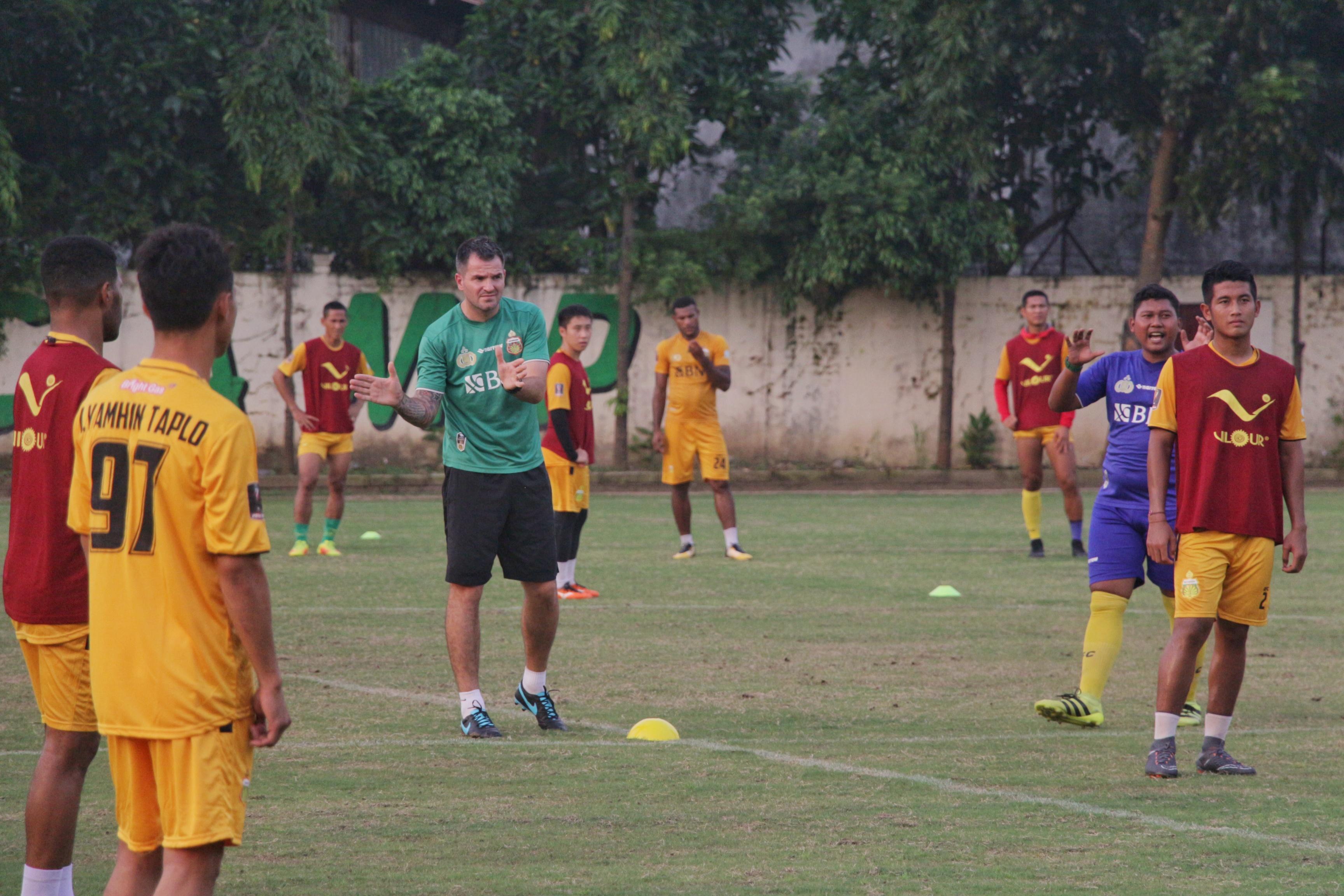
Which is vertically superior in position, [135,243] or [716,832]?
[135,243]

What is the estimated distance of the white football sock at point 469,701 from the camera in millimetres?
7234

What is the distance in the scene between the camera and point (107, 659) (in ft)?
12.3

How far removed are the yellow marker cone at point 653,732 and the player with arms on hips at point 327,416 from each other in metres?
7.91

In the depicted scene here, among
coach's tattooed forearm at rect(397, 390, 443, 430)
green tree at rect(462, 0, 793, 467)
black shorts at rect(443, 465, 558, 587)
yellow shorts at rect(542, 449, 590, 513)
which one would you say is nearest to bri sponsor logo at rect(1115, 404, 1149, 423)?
black shorts at rect(443, 465, 558, 587)

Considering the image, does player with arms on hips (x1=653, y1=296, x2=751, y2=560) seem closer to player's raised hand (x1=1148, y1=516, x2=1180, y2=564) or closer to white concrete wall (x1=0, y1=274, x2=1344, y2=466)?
player's raised hand (x1=1148, y1=516, x2=1180, y2=564)

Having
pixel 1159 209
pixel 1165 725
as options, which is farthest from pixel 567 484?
pixel 1159 209

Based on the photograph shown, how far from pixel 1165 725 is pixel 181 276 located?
14.6 ft

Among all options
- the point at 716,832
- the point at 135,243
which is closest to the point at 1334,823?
the point at 716,832

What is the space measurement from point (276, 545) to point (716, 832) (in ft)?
35.4

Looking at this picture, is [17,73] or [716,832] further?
[17,73]

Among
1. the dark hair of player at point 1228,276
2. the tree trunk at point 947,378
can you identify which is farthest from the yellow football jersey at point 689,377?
the tree trunk at point 947,378

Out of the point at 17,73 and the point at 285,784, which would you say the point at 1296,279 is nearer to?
the point at 17,73

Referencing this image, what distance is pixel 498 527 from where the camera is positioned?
7336mm

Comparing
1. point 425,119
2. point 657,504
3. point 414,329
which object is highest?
point 425,119
